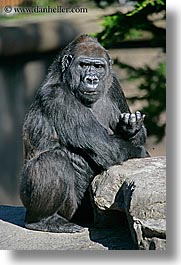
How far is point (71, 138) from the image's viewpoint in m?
4.04

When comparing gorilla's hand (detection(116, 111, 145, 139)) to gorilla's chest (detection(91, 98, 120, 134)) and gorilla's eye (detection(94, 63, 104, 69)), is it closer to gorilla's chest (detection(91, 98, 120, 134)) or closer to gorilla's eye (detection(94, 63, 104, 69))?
gorilla's chest (detection(91, 98, 120, 134))

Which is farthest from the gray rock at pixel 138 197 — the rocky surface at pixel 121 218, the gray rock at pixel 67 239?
the gray rock at pixel 67 239

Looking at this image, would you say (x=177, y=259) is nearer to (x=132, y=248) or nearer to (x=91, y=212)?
(x=132, y=248)

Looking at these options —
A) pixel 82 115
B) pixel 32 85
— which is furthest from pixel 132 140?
pixel 32 85

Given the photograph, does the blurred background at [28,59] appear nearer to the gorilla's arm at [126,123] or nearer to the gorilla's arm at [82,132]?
the gorilla's arm at [126,123]

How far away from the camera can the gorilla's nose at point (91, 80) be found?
4.07 meters

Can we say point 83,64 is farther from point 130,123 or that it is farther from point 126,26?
point 126,26

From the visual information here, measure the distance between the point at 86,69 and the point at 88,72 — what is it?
1.0 inches

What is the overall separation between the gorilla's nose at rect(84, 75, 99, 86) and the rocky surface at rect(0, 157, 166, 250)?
1.47ft

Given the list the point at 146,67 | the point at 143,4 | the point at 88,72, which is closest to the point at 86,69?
the point at 88,72

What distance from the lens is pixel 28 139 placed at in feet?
13.7

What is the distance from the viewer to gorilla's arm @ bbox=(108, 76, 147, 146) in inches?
161

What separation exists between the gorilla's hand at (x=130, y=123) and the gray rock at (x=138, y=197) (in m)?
0.16

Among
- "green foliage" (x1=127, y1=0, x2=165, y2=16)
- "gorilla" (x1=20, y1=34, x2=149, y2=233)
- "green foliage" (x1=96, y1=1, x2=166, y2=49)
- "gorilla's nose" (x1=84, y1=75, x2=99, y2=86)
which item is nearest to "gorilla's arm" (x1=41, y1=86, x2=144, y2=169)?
"gorilla" (x1=20, y1=34, x2=149, y2=233)
